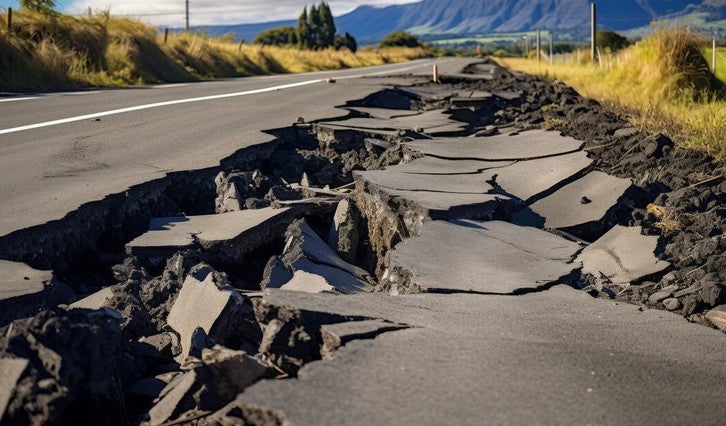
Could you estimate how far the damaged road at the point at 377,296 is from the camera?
259 centimetres

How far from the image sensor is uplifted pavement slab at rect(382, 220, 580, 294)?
3.91 m

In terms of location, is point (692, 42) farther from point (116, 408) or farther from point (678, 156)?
point (116, 408)

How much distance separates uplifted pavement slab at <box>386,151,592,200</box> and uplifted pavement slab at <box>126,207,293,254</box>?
1.29m

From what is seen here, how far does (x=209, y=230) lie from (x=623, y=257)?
2.37 metres

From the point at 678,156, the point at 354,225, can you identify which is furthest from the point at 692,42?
the point at 354,225

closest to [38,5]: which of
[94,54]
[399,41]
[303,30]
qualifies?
[94,54]

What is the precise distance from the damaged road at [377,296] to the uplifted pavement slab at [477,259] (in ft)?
0.05

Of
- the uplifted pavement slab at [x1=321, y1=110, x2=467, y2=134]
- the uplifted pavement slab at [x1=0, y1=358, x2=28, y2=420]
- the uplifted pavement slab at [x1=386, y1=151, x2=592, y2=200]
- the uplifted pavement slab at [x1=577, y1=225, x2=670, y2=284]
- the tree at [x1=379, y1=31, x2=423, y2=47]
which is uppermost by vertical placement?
the uplifted pavement slab at [x1=0, y1=358, x2=28, y2=420]

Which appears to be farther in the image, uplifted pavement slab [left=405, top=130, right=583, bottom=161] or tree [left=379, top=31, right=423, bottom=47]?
tree [left=379, top=31, right=423, bottom=47]

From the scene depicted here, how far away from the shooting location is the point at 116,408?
2.79m

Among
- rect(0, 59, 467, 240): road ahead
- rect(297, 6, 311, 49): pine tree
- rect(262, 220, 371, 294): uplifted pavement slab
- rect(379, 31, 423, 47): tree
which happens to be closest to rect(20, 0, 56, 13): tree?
rect(0, 59, 467, 240): road ahead

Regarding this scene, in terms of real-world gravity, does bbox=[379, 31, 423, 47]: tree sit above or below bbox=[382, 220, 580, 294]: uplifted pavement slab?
below

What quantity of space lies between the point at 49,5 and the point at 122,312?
17.7 meters

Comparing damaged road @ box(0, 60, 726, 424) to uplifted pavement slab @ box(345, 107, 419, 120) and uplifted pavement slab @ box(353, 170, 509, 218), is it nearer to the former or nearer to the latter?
uplifted pavement slab @ box(353, 170, 509, 218)
